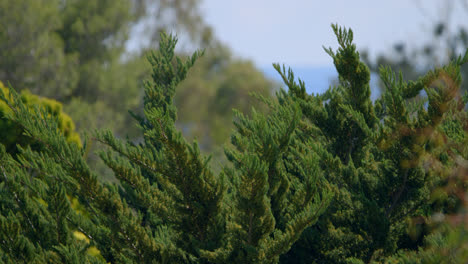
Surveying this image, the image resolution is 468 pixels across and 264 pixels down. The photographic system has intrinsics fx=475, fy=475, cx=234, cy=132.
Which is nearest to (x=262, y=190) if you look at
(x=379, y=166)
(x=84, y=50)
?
(x=379, y=166)

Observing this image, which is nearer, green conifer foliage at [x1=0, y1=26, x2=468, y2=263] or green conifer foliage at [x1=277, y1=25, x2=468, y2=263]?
green conifer foliage at [x1=0, y1=26, x2=468, y2=263]

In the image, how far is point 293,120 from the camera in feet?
6.61

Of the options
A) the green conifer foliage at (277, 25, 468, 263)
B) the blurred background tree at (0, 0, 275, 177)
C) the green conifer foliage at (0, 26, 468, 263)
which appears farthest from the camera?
the blurred background tree at (0, 0, 275, 177)

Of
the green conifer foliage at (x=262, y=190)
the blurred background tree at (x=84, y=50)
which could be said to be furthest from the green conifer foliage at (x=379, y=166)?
the blurred background tree at (x=84, y=50)

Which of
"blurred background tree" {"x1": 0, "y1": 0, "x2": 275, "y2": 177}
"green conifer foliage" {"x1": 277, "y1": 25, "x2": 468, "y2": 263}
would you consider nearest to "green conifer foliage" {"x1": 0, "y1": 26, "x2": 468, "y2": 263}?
"green conifer foliage" {"x1": 277, "y1": 25, "x2": 468, "y2": 263}

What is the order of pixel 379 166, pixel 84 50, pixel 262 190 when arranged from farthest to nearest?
pixel 84 50, pixel 379 166, pixel 262 190

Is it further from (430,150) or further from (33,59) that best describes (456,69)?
(33,59)

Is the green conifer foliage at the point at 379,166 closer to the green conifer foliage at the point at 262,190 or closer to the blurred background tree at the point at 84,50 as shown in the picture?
the green conifer foliage at the point at 262,190

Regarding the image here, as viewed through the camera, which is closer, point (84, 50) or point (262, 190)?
point (262, 190)

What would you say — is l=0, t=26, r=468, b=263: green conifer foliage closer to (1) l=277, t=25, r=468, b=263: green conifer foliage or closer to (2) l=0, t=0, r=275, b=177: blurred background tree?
(1) l=277, t=25, r=468, b=263: green conifer foliage

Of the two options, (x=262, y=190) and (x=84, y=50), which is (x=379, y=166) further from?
(x=84, y=50)

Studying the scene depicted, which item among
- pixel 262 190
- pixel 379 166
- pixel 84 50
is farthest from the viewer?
pixel 84 50

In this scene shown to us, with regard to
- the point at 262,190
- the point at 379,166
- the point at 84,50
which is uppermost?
the point at 84,50

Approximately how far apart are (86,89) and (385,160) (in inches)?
865
